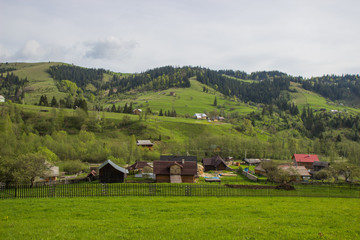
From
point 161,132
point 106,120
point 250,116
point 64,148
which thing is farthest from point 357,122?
point 64,148

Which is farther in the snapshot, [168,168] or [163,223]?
[168,168]

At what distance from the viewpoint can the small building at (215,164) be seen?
237ft

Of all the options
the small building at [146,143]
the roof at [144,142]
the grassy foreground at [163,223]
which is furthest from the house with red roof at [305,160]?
the grassy foreground at [163,223]

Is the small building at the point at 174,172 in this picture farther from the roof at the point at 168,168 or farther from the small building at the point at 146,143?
the small building at the point at 146,143

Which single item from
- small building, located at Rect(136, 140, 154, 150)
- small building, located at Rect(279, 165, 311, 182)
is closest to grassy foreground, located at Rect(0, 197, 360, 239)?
small building, located at Rect(279, 165, 311, 182)

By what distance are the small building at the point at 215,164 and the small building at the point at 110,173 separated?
110 feet

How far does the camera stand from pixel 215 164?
72.7 m

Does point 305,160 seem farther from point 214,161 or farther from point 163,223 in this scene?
point 163,223

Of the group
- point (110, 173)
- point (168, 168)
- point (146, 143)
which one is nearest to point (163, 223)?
point (110, 173)

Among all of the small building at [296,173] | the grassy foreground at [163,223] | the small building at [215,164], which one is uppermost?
the grassy foreground at [163,223]

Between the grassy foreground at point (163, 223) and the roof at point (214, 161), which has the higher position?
the grassy foreground at point (163, 223)

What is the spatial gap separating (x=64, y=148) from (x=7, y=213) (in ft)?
192

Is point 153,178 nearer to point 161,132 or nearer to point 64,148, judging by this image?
point 64,148

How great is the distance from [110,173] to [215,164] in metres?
35.7
